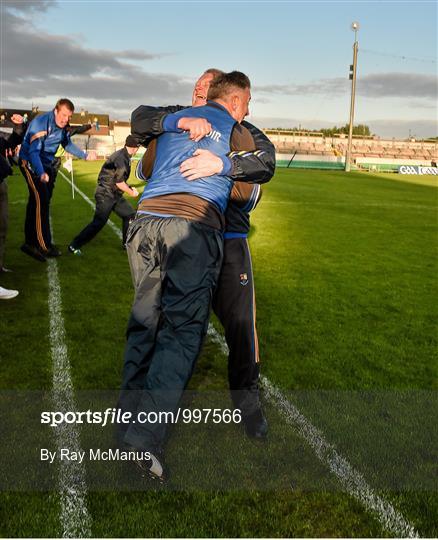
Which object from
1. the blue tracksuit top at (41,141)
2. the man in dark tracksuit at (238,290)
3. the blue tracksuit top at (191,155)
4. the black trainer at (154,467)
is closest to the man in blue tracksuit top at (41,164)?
the blue tracksuit top at (41,141)

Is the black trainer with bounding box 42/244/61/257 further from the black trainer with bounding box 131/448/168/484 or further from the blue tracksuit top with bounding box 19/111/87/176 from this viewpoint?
the black trainer with bounding box 131/448/168/484

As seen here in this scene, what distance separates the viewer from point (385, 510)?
276 cm

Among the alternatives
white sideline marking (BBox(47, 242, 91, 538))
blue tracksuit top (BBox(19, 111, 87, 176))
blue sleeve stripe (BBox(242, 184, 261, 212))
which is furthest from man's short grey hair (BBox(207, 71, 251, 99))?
blue tracksuit top (BBox(19, 111, 87, 176))

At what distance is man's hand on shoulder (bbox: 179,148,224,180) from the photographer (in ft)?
9.32

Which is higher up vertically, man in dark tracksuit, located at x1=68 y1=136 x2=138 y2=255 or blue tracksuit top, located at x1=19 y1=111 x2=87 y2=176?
blue tracksuit top, located at x1=19 y1=111 x2=87 y2=176

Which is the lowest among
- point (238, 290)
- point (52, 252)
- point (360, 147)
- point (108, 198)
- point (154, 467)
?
point (154, 467)

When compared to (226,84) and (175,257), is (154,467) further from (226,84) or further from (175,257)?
(226,84)

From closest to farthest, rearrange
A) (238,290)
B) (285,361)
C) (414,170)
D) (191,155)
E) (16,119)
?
(191,155) < (238,290) < (285,361) < (16,119) < (414,170)

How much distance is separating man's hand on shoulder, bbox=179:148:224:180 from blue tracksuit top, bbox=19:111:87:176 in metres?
5.54

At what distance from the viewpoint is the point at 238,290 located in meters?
3.39

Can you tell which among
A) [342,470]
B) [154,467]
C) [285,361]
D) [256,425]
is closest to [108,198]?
[285,361]

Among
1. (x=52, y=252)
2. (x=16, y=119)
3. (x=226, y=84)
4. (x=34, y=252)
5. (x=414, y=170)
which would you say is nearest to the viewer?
(x=226, y=84)

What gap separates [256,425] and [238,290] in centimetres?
87

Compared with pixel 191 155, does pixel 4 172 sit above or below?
Result: below
